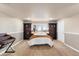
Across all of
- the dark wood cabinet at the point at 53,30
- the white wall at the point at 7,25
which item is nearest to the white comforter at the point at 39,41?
the white wall at the point at 7,25

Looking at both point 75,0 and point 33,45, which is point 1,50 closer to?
point 33,45

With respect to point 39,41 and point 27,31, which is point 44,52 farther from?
point 27,31

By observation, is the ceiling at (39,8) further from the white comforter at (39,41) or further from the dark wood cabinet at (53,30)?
the dark wood cabinet at (53,30)

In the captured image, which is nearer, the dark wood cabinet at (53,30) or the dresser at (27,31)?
the dresser at (27,31)

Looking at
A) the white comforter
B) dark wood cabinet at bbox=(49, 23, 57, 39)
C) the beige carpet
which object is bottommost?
the beige carpet

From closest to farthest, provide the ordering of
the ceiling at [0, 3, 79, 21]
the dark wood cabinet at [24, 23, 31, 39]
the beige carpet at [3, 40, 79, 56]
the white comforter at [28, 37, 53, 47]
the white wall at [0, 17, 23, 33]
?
the ceiling at [0, 3, 79, 21], the beige carpet at [3, 40, 79, 56], the white wall at [0, 17, 23, 33], the white comforter at [28, 37, 53, 47], the dark wood cabinet at [24, 23, 31, 39]

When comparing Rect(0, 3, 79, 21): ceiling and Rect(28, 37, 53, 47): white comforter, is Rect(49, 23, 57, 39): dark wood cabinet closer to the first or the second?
Rect(28, 37, 53, 47): white comforter

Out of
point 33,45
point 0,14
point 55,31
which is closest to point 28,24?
point 55,31

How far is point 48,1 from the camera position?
2.94m

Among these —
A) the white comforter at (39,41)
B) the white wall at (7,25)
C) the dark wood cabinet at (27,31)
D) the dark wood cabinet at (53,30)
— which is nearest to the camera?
the white wall at (7,25)

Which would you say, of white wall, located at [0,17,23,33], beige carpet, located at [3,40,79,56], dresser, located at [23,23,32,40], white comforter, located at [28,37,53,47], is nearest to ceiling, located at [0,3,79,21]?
white wall, located at [0,17,23,33]

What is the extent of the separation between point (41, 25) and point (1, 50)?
7.20 metres

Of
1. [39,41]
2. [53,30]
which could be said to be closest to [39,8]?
[39,41]

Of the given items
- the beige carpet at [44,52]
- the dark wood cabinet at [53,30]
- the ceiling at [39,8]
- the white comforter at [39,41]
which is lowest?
the beige carpet at [44,52]
